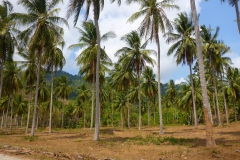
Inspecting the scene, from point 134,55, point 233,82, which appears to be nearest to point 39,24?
point 134,55

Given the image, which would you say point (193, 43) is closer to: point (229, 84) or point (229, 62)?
point (229, 62)

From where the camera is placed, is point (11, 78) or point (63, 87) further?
point (63, 87)

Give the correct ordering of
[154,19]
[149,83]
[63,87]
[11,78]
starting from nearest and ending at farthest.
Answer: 1. [154,19]
2. [11,78]
3. [149,83]
4. [63,87]

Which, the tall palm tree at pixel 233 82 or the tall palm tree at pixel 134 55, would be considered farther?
the tall palm tree at pixel 233 82

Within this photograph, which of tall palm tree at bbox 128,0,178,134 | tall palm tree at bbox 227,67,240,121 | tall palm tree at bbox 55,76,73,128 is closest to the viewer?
tall palm tree at bbox 128,0,178,134

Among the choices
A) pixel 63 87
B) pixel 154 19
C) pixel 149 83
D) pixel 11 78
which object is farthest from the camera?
pixel 63 87

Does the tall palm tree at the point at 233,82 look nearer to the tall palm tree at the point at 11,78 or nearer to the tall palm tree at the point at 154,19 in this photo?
the tall palm tree at the point at 154,19

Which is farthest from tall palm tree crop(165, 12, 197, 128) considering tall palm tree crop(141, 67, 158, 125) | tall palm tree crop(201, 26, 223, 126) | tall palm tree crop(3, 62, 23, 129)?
tall palm tree crop(3, 62, 23, 129)

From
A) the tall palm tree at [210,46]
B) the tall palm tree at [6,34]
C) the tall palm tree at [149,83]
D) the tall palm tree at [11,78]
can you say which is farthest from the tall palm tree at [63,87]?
the tall palm tree at [210,46]

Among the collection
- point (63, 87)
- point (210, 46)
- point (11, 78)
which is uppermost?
point (210, 46)

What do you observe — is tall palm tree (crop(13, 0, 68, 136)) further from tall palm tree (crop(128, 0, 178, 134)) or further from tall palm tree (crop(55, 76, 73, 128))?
tall palm tree (crop(55, 76, 73, 128))

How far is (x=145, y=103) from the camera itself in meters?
61.0

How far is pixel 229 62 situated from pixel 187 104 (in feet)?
51.5

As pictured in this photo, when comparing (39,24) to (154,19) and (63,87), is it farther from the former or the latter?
(63,87)
